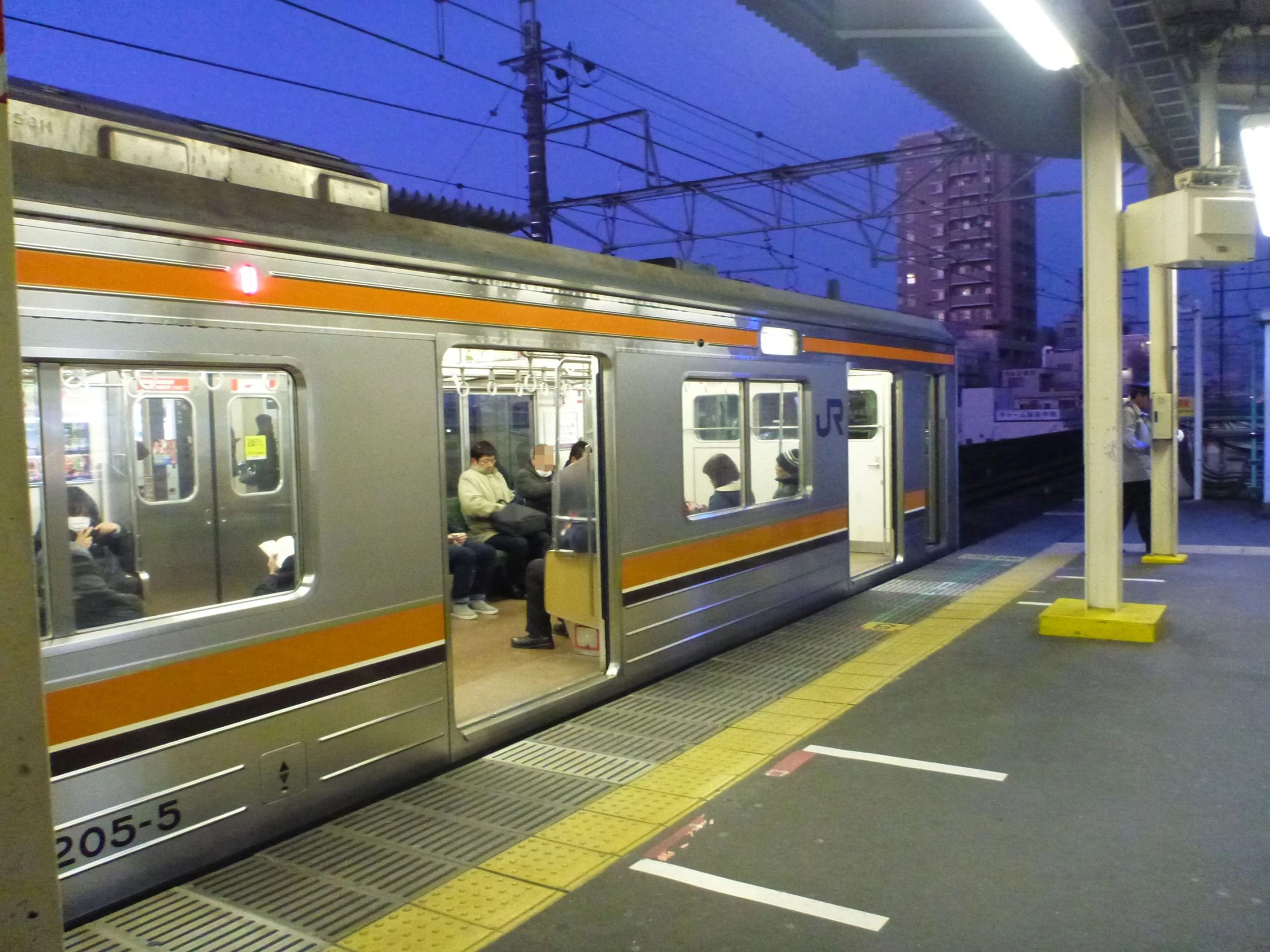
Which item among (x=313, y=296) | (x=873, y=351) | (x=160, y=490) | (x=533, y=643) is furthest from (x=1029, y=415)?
(x=160, y=490)

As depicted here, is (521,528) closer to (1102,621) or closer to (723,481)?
(723,481)

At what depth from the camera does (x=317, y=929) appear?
10.1 feet

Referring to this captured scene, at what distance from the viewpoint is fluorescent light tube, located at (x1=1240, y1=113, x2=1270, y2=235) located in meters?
6.40

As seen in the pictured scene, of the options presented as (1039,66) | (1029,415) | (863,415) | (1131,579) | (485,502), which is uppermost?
(1039,66)

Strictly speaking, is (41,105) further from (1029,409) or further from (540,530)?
(1029,409)

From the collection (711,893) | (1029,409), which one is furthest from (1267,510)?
(1029,409)

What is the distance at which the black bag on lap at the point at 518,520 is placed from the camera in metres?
7.13

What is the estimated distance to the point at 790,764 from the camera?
14.4ft

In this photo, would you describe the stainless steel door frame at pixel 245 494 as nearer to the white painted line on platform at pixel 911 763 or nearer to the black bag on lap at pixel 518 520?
the white painted line on platform at pixel 911 763

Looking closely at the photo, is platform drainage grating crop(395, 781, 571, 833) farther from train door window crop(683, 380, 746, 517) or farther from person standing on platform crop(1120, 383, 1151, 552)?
person standing on platform crop(1120, 383, 1151, 552)

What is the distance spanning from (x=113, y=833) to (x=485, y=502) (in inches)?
164

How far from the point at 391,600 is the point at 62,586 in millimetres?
1260

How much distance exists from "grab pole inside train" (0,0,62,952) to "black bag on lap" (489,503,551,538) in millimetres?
5618

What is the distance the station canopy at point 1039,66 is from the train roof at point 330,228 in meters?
1.71
